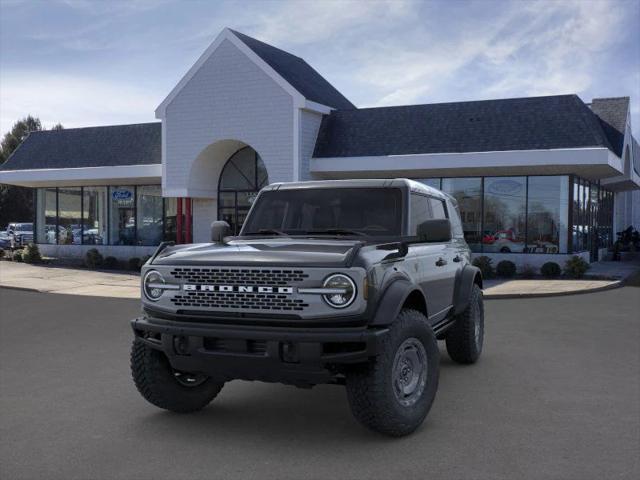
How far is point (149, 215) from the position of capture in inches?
1098

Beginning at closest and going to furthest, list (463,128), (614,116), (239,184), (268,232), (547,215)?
(268,232) → (463,128) → (547,215) → (239,184) → (614,116)

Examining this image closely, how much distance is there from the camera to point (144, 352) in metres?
5.62

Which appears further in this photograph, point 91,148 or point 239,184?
point 91,148

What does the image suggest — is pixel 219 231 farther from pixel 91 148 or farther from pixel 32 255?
pixel 91 148

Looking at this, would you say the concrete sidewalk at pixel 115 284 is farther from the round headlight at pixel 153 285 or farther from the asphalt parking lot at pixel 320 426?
the round headlight at pixel 153 285

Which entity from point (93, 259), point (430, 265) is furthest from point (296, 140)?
point (430, 265)

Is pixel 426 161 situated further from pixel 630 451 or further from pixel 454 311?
pixel 630 451

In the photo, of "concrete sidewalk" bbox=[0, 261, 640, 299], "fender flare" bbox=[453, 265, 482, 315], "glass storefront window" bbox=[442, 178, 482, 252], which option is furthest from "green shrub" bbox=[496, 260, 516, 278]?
"fender flare" bbox=[453, 265, 482, 315]

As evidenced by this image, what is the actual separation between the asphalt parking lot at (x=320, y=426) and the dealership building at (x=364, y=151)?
1262 cm

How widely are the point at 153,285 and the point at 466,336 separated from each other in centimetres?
394

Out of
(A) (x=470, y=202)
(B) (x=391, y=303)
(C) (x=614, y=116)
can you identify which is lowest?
(B) (x=391, y=303)

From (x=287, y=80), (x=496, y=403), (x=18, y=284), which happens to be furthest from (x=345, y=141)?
(x=496, y=403)

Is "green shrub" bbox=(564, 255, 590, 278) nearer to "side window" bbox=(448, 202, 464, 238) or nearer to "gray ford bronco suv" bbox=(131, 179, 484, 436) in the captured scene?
"side window" bbox=(448, 202, 464, 238)

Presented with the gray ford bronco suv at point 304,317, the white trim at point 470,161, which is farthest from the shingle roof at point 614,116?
the gray ford bronco suv at point 304,317
